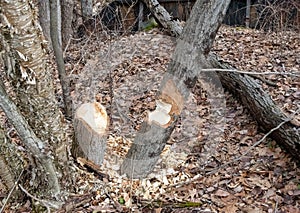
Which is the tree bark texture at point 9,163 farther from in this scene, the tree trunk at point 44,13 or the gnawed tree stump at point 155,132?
the tree trunk at point 44,13

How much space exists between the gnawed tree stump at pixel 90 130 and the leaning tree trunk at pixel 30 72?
0.28 m

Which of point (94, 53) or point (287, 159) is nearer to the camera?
point (287, 159)

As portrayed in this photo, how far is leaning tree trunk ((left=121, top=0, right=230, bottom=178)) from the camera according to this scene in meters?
2.70

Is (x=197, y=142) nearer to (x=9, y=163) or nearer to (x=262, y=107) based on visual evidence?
(x=262, y=107)

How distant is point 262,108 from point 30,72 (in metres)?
2.30

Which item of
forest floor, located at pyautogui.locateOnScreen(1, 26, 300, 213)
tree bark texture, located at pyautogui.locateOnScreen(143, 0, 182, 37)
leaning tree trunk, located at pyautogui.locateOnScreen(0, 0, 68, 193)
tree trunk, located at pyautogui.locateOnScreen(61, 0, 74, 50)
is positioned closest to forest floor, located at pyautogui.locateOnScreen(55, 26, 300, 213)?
forest floor, located at pyautogui.locateOnScreen(1, 26, 300, 213)

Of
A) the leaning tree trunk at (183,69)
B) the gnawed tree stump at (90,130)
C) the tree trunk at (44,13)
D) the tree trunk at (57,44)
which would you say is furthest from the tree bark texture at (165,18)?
the gnawed tree stump at (90,130)

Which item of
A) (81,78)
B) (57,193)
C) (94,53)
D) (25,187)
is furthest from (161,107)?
(94,53)

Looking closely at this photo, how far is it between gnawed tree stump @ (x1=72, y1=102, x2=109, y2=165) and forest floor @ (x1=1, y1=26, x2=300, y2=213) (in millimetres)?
115

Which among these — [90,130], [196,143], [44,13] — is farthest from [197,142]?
[44,13]

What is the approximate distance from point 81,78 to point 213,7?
2854mm

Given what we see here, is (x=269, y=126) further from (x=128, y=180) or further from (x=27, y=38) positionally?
(x=27, y=38)

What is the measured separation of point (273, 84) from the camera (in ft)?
12.6

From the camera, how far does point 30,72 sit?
6.76ft
